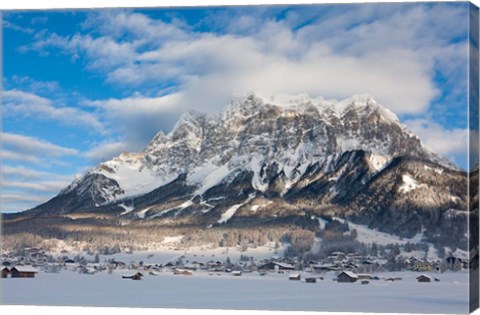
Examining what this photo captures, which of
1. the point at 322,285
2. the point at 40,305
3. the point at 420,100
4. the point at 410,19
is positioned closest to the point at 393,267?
the point at 322,285

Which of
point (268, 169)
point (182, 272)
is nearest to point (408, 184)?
point (268, 169)

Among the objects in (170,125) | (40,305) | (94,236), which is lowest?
(40,305)

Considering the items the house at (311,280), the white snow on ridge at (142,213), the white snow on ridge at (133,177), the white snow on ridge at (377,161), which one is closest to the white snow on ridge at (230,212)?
the white snow on ridge at (142,213)

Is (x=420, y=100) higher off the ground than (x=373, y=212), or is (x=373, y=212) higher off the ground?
(x=420, y=100)

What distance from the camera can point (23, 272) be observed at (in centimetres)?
3491

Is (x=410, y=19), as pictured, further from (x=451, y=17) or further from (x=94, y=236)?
(x=94, y=236)

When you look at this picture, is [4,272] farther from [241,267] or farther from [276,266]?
[276,266]

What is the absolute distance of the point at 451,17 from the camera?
97.5 ft

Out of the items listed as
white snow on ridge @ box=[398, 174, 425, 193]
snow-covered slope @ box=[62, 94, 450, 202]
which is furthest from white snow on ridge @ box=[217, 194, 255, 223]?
white snow on ridge @ box=[398, 174, 425, 193]

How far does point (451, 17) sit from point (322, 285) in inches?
317

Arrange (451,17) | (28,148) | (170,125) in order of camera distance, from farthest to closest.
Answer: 1. (170,125)
2. (28,148)
3. (451,17)

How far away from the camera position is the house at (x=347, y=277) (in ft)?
109

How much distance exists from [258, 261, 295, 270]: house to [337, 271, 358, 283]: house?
1.56m

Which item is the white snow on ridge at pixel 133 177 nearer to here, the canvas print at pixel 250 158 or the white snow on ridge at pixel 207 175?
the canvas print at pixel 250 158
